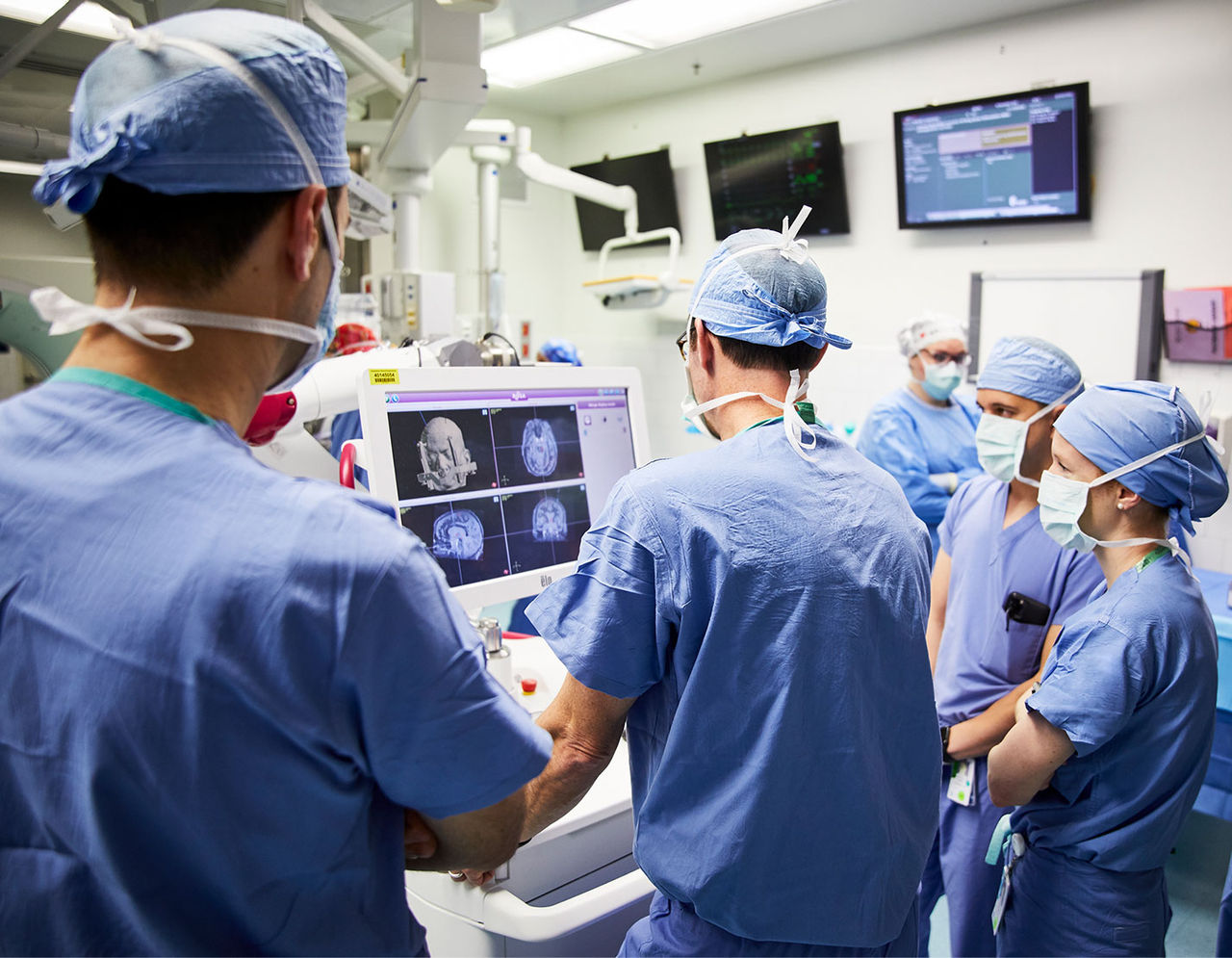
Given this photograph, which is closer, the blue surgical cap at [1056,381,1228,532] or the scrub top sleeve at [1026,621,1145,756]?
the scrub top sleeve at [1026,621,1145,756]

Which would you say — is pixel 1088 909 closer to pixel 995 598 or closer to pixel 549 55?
pixel 995 598

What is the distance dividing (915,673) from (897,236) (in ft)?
12.0

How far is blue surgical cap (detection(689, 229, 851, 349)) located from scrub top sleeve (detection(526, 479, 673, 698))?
11.0 inches

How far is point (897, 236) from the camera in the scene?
14.2ft

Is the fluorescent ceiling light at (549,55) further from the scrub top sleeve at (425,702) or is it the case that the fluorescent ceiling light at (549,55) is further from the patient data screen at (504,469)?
the scrub top sleeve at (425,702)

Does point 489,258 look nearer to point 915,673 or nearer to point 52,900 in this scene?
point 915,673

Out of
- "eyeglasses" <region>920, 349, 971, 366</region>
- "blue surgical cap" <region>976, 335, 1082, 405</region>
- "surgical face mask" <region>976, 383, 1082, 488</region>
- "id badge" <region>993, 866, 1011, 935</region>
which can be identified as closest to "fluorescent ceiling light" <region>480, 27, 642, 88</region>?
"eyeglasses" <region>920, 349, 971, 366</region>

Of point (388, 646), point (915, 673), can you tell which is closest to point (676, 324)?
point (915, 673)

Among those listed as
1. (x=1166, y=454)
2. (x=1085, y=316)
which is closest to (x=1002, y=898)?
(x=1166, y=454)

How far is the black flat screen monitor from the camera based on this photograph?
5309mm

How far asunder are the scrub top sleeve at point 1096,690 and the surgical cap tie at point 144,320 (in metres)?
1.24

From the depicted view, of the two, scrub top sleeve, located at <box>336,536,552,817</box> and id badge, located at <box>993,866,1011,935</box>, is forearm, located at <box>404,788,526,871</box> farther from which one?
id badge, located at <box>993,866,1011,935</box>

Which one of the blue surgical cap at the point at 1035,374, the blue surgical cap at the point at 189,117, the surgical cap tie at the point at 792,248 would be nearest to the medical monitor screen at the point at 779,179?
the blue surgical cap at the point at 1035,374

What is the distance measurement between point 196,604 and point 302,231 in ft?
1.00
